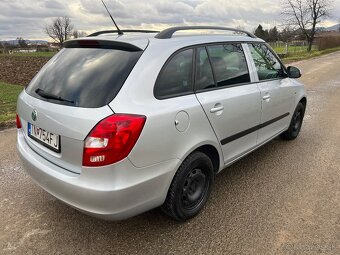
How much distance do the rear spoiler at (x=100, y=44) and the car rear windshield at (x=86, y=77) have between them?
3 cm

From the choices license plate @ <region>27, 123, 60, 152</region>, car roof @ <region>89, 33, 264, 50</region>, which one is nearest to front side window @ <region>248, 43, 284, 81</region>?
car roof @ <region>89, 33, 264, 50</region>

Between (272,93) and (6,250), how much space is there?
10.5ft

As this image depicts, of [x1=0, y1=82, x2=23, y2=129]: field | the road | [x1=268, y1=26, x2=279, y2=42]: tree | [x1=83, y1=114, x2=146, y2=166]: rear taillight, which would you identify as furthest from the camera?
[x1=268, y1=26, x2=279, y2=42]: tree

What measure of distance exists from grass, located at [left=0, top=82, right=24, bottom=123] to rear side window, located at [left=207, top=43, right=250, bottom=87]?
446cm

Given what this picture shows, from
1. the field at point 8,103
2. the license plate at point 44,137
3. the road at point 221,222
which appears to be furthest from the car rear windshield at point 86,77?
the field at point 8,103

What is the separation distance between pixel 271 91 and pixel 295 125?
148cm

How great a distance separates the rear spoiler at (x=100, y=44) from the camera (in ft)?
8.49

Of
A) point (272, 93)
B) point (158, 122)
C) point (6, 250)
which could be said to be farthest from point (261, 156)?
point (6, 250)

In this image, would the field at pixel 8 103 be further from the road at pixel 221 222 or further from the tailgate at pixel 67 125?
the tailgate at pixel 67 125

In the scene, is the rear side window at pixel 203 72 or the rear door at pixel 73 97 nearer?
the rear door at pixel 73 97

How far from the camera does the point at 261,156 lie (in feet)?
14.8

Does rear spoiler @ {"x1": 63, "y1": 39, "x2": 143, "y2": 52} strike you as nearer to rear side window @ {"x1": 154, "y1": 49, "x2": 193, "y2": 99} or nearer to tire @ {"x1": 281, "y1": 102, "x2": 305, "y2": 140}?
rear side window @ {"x1": 154, "y1": 49, "x2": 193, "y2": 99}

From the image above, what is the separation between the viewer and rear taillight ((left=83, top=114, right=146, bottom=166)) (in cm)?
223

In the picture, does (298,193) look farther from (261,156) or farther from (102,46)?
(102,46)
